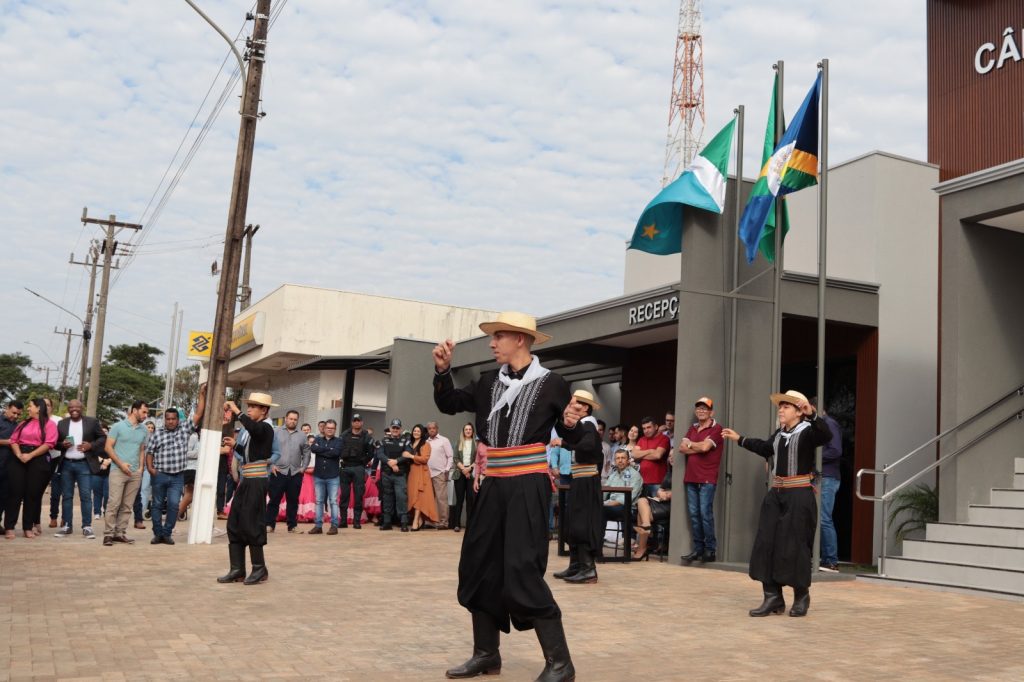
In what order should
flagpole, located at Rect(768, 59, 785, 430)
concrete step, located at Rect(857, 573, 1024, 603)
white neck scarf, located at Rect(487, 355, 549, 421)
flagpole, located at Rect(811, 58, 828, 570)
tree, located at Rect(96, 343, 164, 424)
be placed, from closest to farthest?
white neck scarf, located at Rect(487, 355, 549, 421) → concrete step, located at Rect(857, 573, 1024, 603) → flagpole, located at Rect(811, 58, 828, 570) → flagpole, located at Rect(768, 59, 785, 430) → tree, located at Rect(96, 343, 164, 424)

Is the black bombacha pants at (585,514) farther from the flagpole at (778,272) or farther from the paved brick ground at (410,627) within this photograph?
the flagpole at (778,272)

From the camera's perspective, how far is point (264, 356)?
106 ft

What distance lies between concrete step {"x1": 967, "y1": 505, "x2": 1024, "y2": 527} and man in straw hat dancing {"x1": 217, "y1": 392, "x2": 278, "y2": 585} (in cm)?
Answer: 773

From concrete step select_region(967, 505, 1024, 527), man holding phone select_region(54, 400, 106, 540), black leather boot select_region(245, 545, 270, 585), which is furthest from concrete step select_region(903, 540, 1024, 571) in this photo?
man holding phone select_region(54, 400, 106, 540)

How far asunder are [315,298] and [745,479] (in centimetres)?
2131

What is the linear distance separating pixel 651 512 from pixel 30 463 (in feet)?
27.8

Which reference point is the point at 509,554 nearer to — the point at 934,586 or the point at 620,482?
the point at 934,586

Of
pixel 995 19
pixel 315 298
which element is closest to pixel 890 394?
pixel 995 19

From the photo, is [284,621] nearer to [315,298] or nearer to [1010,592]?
[1010,592]

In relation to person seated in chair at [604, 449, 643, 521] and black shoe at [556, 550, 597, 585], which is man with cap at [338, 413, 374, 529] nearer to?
person seated in chair at [604, 449, 643, 521]

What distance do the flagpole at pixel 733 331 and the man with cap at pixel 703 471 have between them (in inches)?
6.7

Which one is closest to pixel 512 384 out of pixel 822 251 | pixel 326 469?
pixel 822 251

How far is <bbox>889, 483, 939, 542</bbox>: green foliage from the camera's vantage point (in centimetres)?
1341

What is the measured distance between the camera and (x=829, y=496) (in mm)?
12594
